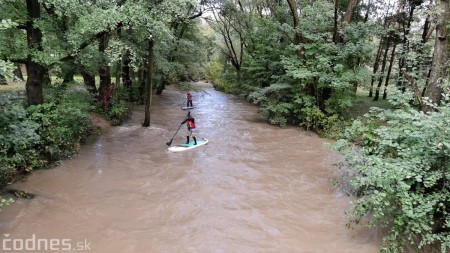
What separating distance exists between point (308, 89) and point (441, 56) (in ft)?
24.6

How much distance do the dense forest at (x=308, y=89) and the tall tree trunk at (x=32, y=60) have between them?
3 centimetres

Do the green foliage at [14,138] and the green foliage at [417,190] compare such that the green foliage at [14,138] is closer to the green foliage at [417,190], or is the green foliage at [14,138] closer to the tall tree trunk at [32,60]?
the tall tree trunk at [32,60]

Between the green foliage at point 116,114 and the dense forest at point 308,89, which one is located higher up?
the dense forest at point 308,89

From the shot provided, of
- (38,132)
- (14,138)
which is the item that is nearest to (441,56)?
(14,138)

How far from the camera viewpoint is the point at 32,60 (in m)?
8.02

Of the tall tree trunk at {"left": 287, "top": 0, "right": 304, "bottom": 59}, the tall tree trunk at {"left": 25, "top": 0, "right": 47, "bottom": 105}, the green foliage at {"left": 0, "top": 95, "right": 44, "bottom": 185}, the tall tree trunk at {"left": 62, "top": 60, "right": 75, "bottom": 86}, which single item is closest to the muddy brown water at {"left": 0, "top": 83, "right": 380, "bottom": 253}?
the green foliage at {"left": 0, "top": 95, "right": 44, "bottom": 185}

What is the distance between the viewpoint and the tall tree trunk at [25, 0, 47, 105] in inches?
329

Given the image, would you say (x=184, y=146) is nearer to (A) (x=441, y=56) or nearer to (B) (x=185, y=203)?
(B) (x=185, y=203)

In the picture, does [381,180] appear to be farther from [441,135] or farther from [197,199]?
[197,199]

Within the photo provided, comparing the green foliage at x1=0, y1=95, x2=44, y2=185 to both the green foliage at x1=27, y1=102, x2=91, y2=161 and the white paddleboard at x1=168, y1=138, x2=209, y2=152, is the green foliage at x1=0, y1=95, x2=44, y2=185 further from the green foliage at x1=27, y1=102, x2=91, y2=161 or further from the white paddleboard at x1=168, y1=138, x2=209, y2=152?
the white paddleboard at x1=168, y1=138, x2=209, y2=152

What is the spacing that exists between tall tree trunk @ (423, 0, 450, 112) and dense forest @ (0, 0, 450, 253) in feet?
0.09

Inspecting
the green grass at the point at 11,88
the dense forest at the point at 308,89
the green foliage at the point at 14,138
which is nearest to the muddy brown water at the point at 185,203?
the green foliage at the point at 14,138

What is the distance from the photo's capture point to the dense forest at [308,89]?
4.80 m

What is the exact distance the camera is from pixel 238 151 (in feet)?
35.6
